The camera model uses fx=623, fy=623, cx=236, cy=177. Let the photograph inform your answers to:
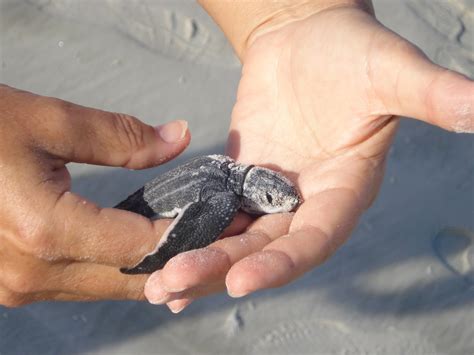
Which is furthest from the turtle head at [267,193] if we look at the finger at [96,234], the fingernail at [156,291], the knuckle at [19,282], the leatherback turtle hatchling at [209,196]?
the knuckle at [19,282]

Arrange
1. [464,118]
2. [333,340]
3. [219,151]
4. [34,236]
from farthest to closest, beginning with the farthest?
[219,151]
[333,340]
[34,236]
[464,118]

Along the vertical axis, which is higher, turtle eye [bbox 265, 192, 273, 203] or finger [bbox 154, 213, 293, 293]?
finger [bbox 154, 213, 293, 293]

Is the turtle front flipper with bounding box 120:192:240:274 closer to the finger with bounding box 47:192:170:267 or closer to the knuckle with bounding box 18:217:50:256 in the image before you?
the finger with bounding box 47:192:170:267

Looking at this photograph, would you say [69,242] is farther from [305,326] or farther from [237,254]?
[305,326]

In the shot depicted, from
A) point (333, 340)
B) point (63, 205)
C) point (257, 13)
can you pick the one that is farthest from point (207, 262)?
point (257, 13)

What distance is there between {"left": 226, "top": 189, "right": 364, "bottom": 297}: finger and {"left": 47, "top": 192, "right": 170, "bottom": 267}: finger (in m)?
0.29

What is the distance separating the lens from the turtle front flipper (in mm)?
1259

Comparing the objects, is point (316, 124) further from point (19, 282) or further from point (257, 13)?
point (19, 282)

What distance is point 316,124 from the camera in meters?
1.46

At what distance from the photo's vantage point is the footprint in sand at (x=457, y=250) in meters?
1.90

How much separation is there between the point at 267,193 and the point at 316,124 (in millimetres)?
198

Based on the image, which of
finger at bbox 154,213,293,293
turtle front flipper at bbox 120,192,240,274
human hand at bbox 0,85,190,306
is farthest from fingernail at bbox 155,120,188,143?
finger at bbox 154,213,293,293

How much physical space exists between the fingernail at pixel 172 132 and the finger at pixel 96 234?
7.9 inches

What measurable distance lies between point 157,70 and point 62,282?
3.86 feet
